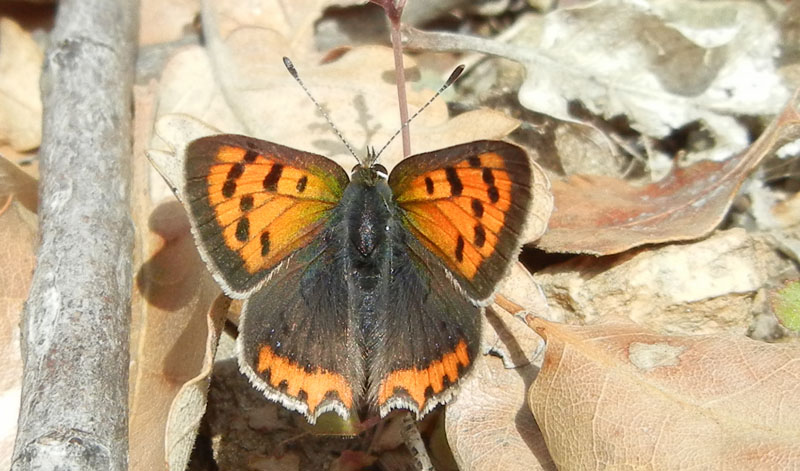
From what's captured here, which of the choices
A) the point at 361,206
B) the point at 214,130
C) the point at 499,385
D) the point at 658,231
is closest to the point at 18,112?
the point at 214,130

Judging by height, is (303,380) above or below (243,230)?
below

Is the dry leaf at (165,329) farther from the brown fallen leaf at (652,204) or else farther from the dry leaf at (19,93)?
the brown fallen leaf at (652,204)

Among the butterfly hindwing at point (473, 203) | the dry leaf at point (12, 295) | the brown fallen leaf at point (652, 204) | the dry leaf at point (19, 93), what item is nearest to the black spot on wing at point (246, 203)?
the butterfly hindwing at point (473, 203)

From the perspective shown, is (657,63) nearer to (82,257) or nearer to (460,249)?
(460,249)

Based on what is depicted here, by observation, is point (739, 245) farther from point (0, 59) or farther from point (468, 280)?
point (0, 59)

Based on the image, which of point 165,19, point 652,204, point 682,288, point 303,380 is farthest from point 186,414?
point 165,19

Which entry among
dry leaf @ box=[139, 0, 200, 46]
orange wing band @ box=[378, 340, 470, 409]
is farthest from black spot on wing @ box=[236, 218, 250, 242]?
dry leaf @ box=[139, 0, 200, 46]

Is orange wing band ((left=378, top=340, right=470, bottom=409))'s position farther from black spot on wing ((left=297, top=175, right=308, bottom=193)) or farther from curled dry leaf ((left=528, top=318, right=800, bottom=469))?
black spot on wing ((left=297, top=175, right=308, bottom=193))
